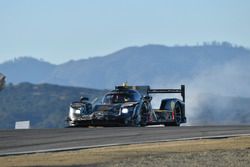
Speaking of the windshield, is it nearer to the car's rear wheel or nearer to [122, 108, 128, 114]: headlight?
[122, 108, 128, 114]: headlight

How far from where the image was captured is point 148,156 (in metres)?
17.0

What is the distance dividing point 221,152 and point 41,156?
3.83 m

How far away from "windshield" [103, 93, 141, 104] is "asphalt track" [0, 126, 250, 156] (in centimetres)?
556

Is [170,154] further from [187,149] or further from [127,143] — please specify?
[127,143]

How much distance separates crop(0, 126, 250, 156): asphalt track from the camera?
63.7 ft

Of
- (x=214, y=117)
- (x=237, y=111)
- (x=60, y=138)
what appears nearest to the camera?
(x=60, y=138)

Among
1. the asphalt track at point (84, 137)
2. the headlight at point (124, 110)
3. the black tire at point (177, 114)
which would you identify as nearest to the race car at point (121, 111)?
the headlight at point (124, 110)

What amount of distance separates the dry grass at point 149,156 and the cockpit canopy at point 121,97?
11570 mm

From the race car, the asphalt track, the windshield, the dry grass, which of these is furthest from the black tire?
the dry grass

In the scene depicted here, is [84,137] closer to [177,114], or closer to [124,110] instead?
[124,110]

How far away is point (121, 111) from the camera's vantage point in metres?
30.3

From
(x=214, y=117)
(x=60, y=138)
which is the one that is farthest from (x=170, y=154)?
(x=214, y=117)

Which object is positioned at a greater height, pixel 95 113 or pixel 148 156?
pixel 95 113

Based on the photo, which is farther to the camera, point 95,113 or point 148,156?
point 95,113
